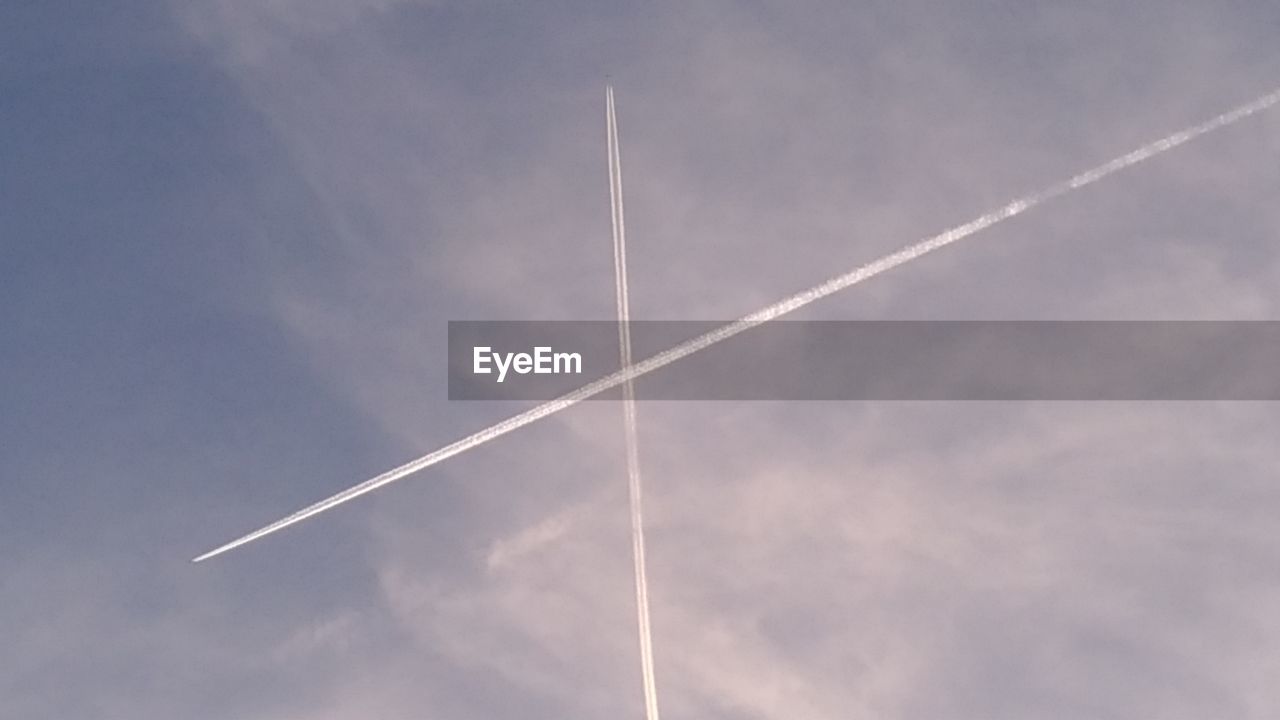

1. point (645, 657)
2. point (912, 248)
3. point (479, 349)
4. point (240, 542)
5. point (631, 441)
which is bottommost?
point (645, 657)

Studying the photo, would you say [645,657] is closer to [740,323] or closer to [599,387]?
[599,387]

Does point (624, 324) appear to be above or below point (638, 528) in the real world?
above

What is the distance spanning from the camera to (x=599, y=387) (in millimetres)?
63438

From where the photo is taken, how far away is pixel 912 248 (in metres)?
62.2

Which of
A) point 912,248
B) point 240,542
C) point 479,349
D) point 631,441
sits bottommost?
point 240,542

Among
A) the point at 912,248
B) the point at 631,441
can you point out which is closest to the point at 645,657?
the point at 631,441

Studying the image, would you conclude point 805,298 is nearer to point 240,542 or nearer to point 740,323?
point 740,323

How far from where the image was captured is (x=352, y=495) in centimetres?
6112

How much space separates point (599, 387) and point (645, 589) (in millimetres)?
11554

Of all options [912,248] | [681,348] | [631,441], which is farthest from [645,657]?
[912,248]

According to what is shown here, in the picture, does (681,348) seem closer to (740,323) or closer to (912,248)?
(740,323)

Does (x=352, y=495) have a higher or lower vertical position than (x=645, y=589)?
higher

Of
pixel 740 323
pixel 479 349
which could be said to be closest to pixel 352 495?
pixel 479 349

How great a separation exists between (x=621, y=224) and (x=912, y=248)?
1592 centimetres
